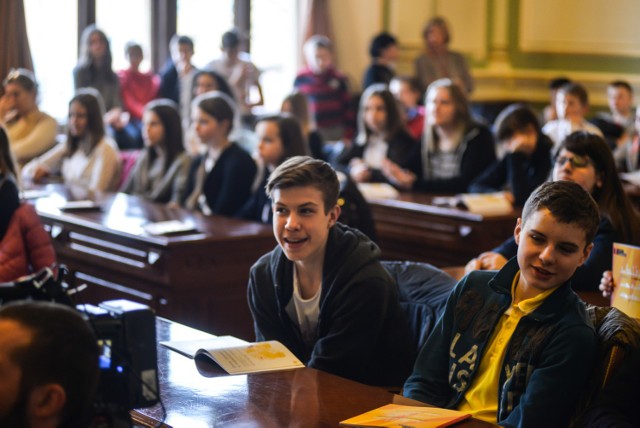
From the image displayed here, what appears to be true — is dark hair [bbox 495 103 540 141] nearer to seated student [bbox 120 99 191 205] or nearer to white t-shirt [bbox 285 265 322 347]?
seated student [bbox 120 99 191 205]

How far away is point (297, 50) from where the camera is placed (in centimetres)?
1083

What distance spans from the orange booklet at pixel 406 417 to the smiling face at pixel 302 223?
0.70 meters

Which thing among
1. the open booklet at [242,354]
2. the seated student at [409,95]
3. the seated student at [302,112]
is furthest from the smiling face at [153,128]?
the open booklet at [242,354]

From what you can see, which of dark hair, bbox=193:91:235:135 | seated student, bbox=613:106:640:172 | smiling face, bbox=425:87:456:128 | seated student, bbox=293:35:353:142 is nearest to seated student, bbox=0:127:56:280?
dark hair, bbox=193:91:235:135

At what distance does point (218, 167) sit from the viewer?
5.70m

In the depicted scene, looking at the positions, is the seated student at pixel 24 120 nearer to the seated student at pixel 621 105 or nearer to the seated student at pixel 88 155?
the seated student at pixel 88 155

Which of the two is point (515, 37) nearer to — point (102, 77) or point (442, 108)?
point (102, 77)

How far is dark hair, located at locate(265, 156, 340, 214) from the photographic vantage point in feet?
9.53

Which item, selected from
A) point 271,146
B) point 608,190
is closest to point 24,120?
point 271,146

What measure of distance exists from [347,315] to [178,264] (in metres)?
1.83

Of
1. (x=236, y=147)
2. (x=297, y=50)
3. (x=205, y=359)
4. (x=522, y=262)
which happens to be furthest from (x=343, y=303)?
(x=297, y=50)

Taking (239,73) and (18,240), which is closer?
(18,240)

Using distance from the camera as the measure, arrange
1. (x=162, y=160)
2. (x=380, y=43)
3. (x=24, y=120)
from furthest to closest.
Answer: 1. (x=380, y=43)
2. (x=24, y=120)
3. (x=162, y=160)

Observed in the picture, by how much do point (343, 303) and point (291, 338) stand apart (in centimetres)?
22
